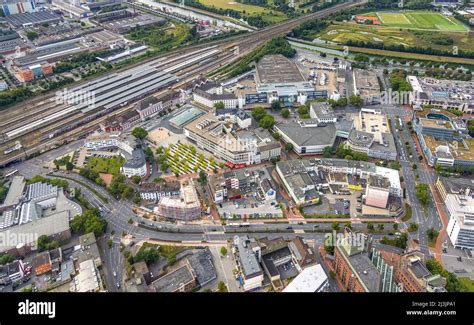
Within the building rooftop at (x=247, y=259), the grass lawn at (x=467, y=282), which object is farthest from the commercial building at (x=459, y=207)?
the building rooftop at (x=247, y=259)

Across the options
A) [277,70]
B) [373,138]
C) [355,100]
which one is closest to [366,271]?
[373,138]

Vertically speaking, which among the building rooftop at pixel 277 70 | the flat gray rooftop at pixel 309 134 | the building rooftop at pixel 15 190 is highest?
the building rooftop at pixel 277 70

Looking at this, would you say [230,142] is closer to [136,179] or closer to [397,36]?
[136,179]

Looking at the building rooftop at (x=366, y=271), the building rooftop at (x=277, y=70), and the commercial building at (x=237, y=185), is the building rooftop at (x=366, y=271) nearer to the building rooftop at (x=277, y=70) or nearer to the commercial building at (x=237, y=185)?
the commercial building at (x=237, y=185)

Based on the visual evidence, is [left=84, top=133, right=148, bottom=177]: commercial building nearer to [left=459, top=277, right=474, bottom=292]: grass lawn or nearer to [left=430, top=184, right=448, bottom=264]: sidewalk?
[left=430, top=184, right=448, bottom=264]: sidewalk

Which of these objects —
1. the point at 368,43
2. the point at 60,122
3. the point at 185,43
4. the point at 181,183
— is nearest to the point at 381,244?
the point at 181,183

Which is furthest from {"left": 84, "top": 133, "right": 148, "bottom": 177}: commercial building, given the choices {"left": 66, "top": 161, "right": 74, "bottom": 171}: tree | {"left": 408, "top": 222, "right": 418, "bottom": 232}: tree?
{"left": 408, "top": 222, "right": 418, "bottom": 232}: tree
